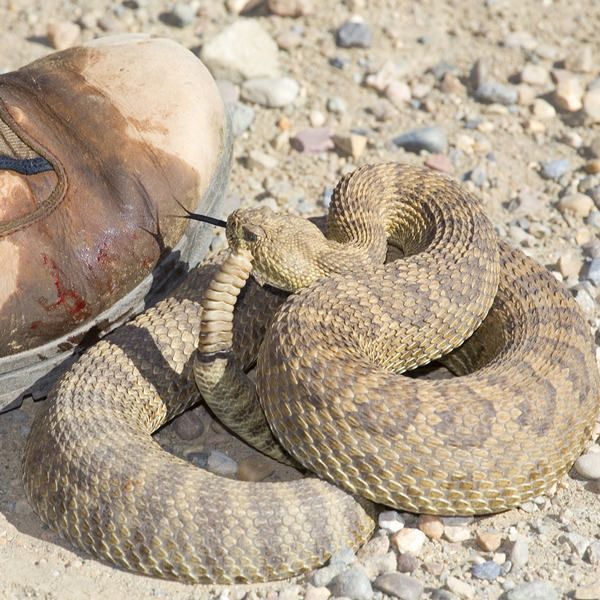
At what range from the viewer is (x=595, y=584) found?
11.5 feet

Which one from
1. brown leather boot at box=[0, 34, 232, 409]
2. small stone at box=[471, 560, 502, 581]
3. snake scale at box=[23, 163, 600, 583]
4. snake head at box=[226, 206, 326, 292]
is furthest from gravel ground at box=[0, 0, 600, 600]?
snake head at box=[226, 206, 326, 292]

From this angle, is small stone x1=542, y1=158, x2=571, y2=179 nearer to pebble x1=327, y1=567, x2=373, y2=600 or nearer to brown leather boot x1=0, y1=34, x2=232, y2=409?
brown leather boot x1=0, y1=34, x2=232, y2=409

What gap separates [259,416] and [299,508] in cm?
77

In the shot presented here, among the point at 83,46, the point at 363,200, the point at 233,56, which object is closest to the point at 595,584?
the point at 363,200

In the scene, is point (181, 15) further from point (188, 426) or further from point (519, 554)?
point (519, 554)

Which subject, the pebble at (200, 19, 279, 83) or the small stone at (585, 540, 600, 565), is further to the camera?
the pebble at (200, 19, 279, 83)

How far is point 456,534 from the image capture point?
3.82m

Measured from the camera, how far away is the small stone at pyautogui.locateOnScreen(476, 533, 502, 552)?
3.72 m

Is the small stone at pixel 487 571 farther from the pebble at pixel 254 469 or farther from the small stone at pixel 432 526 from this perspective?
the pebble at pixel 254 469

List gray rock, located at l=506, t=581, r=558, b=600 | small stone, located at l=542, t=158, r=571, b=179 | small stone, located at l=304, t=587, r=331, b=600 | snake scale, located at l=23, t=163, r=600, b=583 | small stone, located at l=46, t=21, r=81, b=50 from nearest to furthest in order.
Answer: gray rock, located at l=506, t=581, r=558, b=600, small stone, located at l=304, t=587, r=331, b=600, snake scale, located at l=23, t=163, r=600, b=583, small stone, located at l=542, t=158, r=571, b=179, small stone, located at l=46, t=21, r=81, b=50

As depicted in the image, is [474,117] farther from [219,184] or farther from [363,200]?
[219,184]

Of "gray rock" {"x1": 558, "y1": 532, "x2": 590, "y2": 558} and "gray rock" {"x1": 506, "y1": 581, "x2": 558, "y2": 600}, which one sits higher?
"gray rock" {"x1": 506, "y1": 581, "x2": 558, "y2": 600}

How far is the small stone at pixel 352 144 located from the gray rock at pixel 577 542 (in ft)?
12.1

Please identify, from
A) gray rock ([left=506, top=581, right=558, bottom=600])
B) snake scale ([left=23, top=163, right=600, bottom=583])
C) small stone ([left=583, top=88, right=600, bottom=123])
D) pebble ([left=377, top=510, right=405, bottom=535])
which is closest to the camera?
gray rock ([left=506, top=581, right=558, bottom=600])
